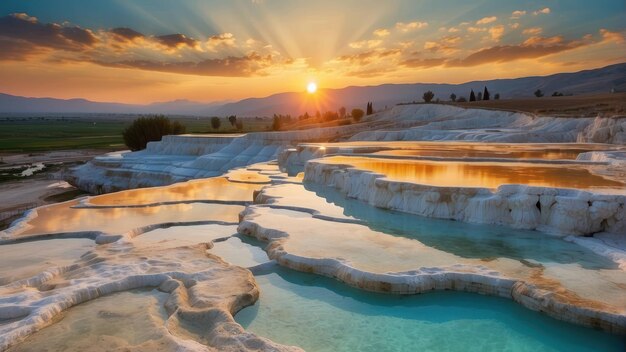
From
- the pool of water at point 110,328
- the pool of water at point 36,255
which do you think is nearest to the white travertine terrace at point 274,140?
the pool of water at point 36,255

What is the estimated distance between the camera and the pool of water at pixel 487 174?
10930 millimetres

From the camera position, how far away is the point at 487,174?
509 inches

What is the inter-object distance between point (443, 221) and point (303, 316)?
5531 millimetres

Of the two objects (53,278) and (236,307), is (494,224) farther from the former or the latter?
(53,278)

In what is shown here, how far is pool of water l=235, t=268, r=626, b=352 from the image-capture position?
5.59 meters

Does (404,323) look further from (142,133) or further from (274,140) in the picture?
(142,133)

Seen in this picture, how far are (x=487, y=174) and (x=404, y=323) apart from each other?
7.97 m

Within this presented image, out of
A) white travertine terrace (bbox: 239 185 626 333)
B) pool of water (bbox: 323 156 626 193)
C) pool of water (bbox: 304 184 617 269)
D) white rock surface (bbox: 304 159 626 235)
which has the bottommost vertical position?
pool of water (bbox: 304 184 617 269)

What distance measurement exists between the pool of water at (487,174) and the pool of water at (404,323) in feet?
16.2

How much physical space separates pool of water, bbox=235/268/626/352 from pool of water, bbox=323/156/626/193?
495cm

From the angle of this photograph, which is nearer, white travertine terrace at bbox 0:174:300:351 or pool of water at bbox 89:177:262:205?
white travertine terrace at bbox 0:174:300:351

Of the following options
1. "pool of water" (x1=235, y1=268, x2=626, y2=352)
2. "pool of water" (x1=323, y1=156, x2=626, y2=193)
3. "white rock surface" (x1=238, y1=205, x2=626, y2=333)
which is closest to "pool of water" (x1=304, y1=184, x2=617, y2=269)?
"white rock surface" (x1=238, y1=205, x2=626, y2=333)

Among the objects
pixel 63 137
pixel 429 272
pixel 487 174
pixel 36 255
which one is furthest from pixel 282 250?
pixel 63 137

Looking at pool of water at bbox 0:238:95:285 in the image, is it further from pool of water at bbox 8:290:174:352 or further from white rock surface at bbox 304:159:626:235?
white rock surface at bbox 304:159:626:235
